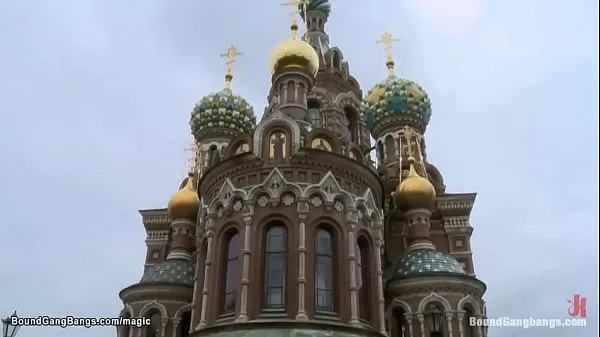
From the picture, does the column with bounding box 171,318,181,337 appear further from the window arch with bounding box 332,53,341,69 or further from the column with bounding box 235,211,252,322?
the window arch with bounding box 332,53,341,69

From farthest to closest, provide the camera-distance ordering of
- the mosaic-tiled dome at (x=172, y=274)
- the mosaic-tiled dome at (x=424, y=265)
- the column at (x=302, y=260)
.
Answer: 1. the mosaic-tiled dome at (x=172, y=274)
2. the mosaic-tiled dome at (x=424, y=265)
3. the column at (x=302, y=260)

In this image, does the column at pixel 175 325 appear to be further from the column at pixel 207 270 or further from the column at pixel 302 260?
the column at pixel 302 260

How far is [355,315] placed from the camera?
11.5 m

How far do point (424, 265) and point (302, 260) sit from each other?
467 centimetres

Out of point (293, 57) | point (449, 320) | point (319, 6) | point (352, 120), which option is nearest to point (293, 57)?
point (293, 57)

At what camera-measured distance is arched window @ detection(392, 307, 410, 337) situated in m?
14.7

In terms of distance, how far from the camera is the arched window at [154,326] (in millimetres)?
15539

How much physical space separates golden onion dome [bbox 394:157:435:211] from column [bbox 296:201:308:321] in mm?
5593

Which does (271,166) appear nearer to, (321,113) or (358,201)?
(358,201)

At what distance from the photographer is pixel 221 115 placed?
23078 millimetres

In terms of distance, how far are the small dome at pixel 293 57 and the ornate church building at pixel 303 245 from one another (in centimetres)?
3

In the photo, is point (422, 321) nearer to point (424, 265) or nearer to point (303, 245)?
point (424, 265)

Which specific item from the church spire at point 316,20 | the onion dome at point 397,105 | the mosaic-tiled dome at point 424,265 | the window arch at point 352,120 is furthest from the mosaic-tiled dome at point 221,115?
the mosaic-tiled dome at point 424,265

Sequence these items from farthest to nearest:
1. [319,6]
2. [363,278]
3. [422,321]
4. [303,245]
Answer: [319,6] → [422,321] → [363,278] → [303,245]
